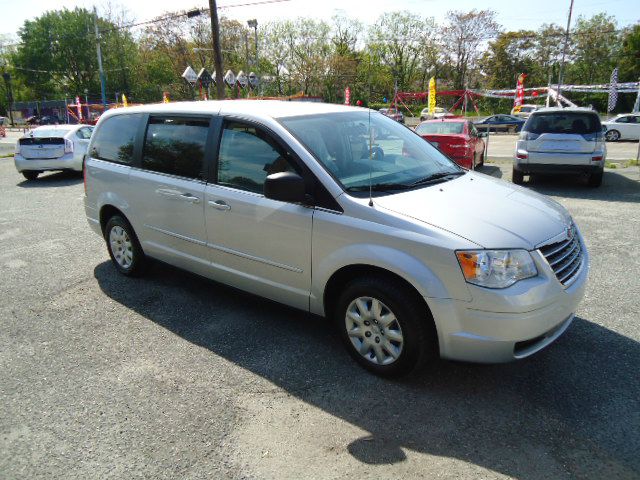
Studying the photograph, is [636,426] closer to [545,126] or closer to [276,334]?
[276,334]

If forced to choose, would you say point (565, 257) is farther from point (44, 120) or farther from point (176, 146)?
point (44, 120)

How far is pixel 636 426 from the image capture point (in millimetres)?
2670

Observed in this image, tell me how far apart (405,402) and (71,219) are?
7.22 m

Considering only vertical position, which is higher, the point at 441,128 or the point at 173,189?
the point at 441,128

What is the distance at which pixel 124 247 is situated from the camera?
509 cm

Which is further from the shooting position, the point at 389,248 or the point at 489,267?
the point at 389,248

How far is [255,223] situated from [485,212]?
1.64 m

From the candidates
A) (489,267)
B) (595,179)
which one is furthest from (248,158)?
(595,179)

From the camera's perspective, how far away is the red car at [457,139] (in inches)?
452

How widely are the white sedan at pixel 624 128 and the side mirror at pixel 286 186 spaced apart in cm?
2370

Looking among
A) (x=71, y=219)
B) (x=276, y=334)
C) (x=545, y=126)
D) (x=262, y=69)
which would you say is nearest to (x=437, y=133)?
(x=545, y=126)

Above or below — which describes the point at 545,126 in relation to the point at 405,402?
above

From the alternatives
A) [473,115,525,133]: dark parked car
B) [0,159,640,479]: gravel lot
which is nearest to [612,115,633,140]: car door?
[473,115,525,133]: dark parked car

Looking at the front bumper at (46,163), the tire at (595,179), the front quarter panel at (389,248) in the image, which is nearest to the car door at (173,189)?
the front quarter panel at (389,248)
